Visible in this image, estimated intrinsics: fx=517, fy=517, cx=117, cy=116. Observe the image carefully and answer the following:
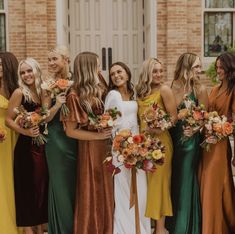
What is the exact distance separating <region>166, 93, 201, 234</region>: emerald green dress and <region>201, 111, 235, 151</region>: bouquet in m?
0.33

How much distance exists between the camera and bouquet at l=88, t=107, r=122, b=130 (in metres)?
4.86

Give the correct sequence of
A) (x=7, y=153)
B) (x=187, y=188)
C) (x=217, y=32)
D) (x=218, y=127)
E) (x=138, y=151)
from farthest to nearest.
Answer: (x=217, y=32) < (x=7, y=153) < (x=187, y=188) < (x=218, y=127) < (x=138, y=151)

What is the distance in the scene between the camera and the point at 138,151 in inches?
186

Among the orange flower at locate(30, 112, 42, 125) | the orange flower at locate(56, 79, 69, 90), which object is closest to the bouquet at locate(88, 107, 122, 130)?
the orange flower at locate(56, 79, 69, 90)

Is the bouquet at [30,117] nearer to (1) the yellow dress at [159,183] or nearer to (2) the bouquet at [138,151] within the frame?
(2) the bouquet at [138,151]

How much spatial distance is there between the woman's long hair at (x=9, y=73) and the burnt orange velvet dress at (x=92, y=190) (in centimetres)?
92

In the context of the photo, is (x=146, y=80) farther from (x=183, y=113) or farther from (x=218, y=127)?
(x=218, y=127)

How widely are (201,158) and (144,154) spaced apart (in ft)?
2.86

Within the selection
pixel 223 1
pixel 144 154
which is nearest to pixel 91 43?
pixel 223 1

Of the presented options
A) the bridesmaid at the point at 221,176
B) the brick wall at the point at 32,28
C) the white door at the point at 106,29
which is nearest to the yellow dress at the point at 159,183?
the bridesmaid at the point at 221,176

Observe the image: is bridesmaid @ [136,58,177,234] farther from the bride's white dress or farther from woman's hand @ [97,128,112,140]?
woman's hand @ [97,128,112,140]

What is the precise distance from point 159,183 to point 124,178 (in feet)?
1.19

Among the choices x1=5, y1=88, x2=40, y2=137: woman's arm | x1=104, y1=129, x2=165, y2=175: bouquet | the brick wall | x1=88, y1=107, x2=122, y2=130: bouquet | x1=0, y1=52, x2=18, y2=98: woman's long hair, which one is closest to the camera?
x1=104, y1=129, x2=165, y2=175: bouquet

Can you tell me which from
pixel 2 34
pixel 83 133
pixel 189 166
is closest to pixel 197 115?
pixel 189 166
